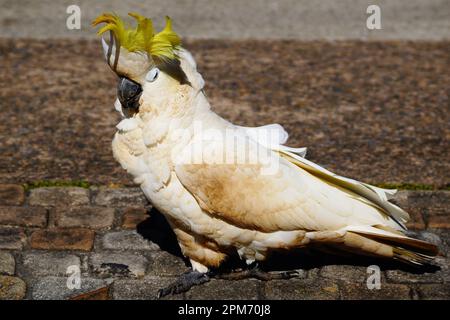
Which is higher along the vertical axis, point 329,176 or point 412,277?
point 329,176

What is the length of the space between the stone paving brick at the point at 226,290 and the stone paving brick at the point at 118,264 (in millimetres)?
480

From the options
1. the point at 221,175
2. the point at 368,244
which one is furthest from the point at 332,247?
the point at 221,175

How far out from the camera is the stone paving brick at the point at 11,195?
6.52 meters

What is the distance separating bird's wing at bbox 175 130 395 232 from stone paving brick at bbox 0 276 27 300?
1431mm

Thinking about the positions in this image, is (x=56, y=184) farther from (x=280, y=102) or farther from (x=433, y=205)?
(x=433, y=205)

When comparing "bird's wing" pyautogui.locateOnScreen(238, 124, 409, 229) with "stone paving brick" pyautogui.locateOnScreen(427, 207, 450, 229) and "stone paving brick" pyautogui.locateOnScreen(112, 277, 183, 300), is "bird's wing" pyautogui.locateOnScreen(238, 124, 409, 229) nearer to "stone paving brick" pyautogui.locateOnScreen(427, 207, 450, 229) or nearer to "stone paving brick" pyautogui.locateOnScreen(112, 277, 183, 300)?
"stone paving brick" pyautogui.locateOnScreen(427, 207, 450, 229)

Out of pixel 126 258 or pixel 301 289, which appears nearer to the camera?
pixel 301 289

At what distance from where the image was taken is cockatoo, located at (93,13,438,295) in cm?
512

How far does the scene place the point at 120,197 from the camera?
6.69 meters

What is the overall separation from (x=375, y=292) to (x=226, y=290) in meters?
1.10

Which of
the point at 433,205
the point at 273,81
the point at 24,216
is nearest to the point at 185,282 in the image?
the point at 24,216

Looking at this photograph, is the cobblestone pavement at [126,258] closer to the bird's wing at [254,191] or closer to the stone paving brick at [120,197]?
the stone paving brick at [120,197]

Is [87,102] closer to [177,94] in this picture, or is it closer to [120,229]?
[120,229]

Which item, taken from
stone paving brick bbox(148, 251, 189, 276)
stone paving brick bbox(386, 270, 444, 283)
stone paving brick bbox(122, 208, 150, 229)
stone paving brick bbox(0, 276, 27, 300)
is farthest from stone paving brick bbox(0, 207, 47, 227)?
stone paving brick bbox(386, 270, 444, 283)
